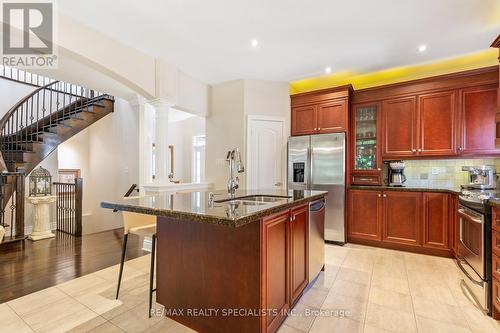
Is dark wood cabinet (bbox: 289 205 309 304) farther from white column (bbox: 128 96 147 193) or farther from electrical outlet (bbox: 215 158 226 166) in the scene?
white column (bbox: 128 96 147 193)

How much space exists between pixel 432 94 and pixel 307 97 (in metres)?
1.79

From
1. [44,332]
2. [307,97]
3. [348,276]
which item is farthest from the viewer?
[307,97]

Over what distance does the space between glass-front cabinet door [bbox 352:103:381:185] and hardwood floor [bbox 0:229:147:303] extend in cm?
355

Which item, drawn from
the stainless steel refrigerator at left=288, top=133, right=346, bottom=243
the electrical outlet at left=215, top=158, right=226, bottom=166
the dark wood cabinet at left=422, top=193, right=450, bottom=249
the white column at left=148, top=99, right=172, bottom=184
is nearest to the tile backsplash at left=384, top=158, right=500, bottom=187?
the dark wood cabinet at left=422, top=193, right=450, bottom=249

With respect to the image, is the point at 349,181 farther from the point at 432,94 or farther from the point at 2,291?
the point at 2,291

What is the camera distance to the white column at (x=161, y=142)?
3.62 metres

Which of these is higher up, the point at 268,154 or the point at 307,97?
the point at 307,97

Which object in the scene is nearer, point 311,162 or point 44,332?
point 44,332

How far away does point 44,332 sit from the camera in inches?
69.4

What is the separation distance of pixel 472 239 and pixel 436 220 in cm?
105

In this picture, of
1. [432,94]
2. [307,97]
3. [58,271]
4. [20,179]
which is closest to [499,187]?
[432,94]

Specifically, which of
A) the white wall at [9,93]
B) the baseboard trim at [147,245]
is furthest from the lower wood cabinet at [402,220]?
the white wall at [9,93]

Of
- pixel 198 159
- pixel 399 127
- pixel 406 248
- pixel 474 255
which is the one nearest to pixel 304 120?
pixel 399 127

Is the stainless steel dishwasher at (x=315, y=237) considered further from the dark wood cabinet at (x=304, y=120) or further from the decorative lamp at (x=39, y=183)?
the decorative lamp at (x=39, y=183)
